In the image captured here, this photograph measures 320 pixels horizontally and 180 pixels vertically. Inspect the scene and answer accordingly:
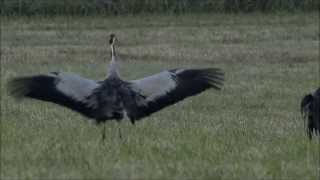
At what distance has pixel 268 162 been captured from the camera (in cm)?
746

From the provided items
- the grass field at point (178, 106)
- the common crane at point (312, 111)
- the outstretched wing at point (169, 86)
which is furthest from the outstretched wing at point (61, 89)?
the common crane at point (312, 111)

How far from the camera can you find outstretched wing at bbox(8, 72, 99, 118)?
9.82 metres

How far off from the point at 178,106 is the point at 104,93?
7.69m

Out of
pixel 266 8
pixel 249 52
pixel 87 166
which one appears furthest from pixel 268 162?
pixel 266 8

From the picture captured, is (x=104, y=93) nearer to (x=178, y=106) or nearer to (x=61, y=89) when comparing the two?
(x=61, y=89)

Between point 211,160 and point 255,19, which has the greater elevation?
point 211,160

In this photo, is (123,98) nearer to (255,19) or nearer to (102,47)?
(102,47)

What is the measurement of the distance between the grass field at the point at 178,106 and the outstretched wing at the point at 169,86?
0.35 m

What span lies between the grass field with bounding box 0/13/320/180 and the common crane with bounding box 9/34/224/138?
28cm

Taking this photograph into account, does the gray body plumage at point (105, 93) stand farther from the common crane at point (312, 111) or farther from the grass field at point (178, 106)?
the common crane at point (312, 111)

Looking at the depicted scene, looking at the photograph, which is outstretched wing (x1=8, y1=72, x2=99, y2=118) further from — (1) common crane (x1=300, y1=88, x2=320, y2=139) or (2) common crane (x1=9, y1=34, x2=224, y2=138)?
(1) common crane (x1=300, y1=88, x2=320, y2=139)

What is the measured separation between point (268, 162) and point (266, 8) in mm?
30362

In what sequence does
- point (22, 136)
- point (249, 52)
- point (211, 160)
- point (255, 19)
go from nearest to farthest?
point (211, 160), point (22, 136), point (249, 52), point (255, 19)

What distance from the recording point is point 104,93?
385 inches
